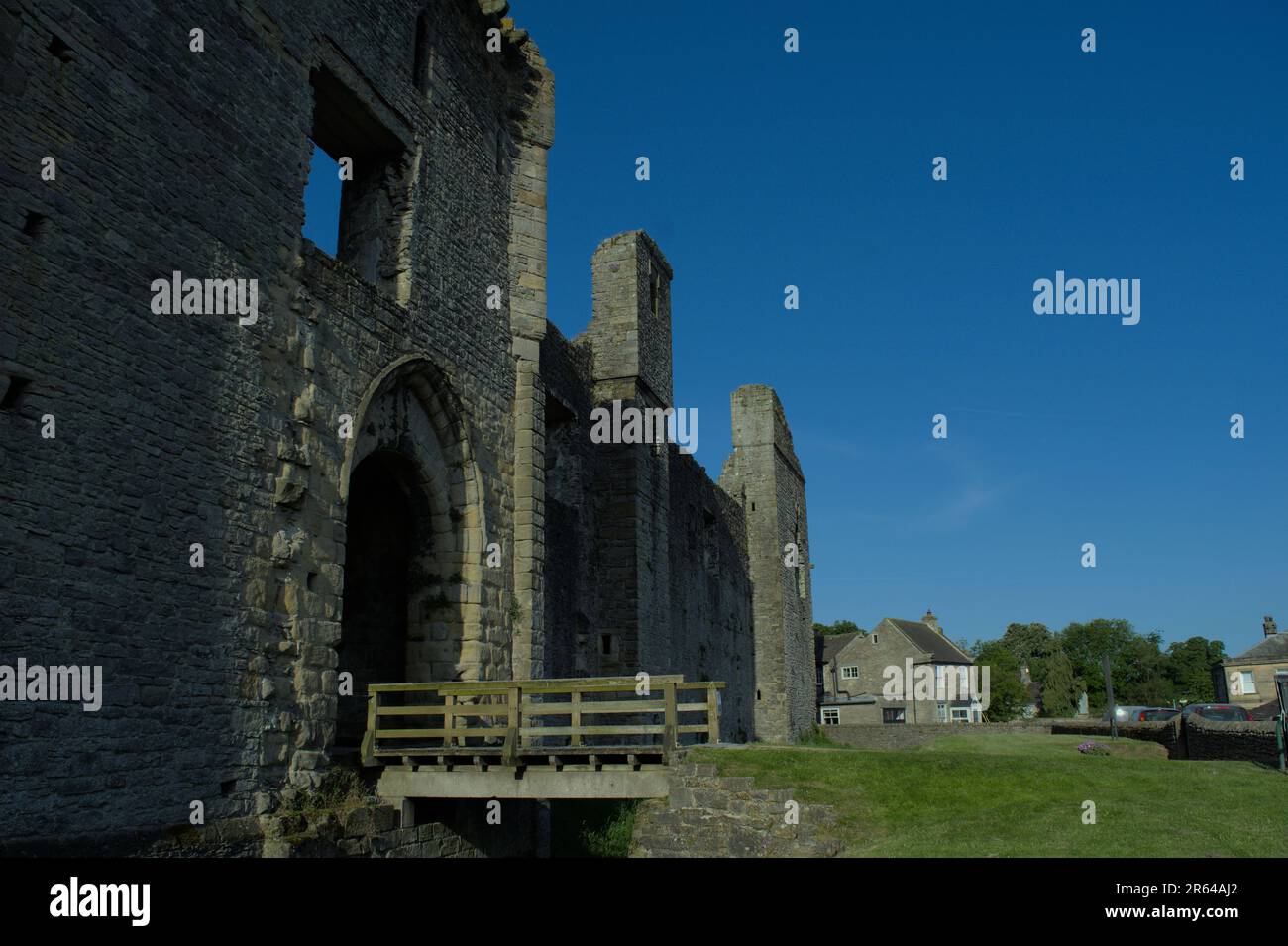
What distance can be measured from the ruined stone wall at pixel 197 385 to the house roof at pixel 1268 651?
55489 millimetres

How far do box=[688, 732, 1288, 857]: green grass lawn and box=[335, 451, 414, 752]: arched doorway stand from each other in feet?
14.7

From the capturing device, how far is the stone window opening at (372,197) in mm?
13594

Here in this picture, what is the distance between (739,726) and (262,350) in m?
23.9

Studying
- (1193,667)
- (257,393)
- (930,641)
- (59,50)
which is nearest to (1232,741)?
(257,393)

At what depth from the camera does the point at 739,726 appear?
3172 centimetres

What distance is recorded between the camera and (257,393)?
1053 cm

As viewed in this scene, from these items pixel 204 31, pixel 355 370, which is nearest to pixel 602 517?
pixel 355 370

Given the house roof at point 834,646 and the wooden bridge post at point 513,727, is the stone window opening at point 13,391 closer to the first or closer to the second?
the wooden bridge post at point 513,727

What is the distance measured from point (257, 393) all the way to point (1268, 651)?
60.9 m

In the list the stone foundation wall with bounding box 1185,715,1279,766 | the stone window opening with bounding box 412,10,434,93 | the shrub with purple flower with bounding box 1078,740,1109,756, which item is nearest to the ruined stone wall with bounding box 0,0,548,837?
the stone window opening with bounding box 412,10,434,93

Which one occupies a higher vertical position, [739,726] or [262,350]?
[262,350]

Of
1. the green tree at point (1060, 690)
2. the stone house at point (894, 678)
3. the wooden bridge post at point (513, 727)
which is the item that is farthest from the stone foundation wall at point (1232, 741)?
the green tree at point (1060, 690)

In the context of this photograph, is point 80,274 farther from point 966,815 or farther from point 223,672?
point 966,815
